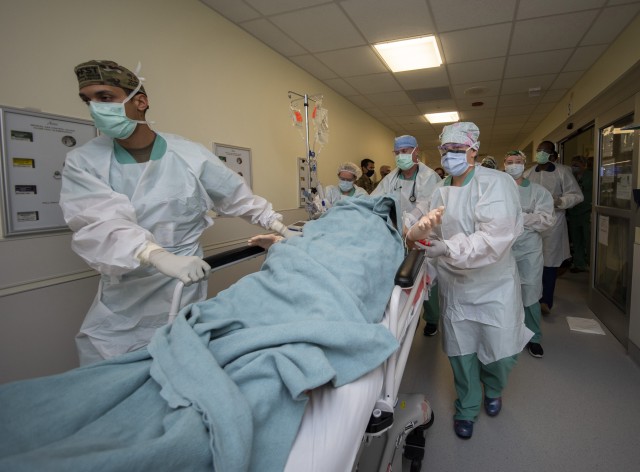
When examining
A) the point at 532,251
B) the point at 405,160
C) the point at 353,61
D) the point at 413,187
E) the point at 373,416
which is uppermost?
the point at 353,61

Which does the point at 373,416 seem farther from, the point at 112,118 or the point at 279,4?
the point at 279,4

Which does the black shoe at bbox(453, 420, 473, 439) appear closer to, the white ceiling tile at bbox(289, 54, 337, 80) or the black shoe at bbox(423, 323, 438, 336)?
the black shoe at bbox(423, 323, 438, 336)

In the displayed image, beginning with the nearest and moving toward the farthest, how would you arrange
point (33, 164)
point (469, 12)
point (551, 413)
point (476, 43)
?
point (33, 164)
point (551, 413)
point (469, 12)
point (476, 43)

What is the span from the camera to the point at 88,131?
1.78m

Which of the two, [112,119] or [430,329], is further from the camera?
[430,329]

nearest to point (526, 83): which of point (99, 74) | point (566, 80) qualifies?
point (566, 80)

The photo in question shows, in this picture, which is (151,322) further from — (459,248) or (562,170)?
(562,170)

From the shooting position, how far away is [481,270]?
170 centimetres

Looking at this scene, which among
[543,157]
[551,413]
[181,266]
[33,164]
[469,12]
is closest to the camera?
[181,266]

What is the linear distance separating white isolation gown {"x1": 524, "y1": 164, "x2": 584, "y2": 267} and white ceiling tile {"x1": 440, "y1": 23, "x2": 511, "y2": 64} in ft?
3.98

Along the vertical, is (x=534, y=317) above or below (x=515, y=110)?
below

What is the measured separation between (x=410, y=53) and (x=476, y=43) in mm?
585

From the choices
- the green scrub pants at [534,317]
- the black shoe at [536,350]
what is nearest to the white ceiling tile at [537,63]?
the green scrub pants at [534,317]

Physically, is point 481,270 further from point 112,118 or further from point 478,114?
point 478,114
